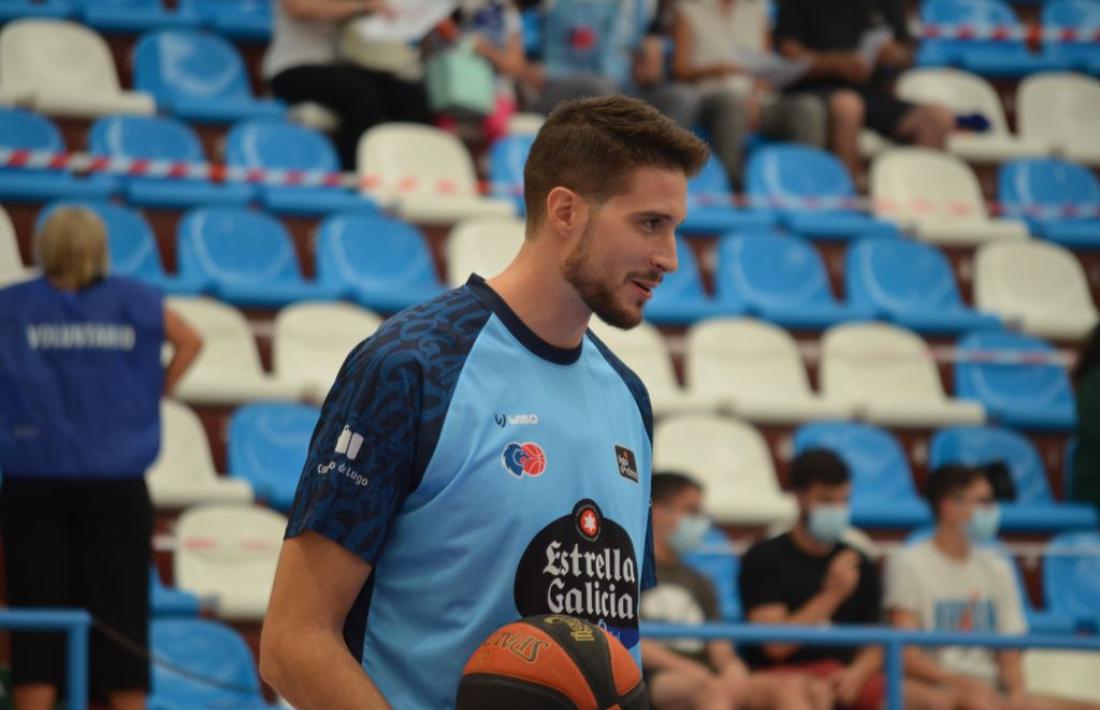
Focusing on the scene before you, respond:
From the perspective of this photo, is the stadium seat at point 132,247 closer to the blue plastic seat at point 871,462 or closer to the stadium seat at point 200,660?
the stadium seat at point 200,660

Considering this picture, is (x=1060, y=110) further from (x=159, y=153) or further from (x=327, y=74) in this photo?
(x=159, y=153)

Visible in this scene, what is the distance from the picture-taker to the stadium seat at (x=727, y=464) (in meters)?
7.81

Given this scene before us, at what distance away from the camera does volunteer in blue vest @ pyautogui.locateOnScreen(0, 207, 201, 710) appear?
581cm

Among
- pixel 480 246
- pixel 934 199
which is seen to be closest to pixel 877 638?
pixel 480 246

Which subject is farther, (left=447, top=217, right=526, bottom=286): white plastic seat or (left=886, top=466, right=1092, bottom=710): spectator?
(left=447, top=217, right=526, bottom=286): white plastic seat

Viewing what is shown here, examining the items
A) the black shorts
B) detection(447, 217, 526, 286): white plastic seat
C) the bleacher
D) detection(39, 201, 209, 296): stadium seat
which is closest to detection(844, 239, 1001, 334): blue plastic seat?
the bleacher

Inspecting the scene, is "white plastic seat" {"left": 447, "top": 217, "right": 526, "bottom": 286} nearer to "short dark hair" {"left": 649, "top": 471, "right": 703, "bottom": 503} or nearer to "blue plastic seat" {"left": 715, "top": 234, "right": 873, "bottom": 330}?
"blue plastic seat" {"left": 715, "top": 234, "right": 873, "bottom": 330}

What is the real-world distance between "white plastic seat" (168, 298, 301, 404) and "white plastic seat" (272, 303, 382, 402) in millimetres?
112

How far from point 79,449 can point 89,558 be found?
1.15ft

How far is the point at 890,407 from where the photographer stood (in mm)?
8672

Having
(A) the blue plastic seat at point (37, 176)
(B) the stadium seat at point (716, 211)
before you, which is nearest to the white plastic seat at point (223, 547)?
(A) the blue plastic seat at point (37, 176)

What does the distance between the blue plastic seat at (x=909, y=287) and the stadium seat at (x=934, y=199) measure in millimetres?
251

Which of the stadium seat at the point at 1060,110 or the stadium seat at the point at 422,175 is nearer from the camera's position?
the stadium seat at the point at 422,175

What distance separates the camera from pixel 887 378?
8883 mm
